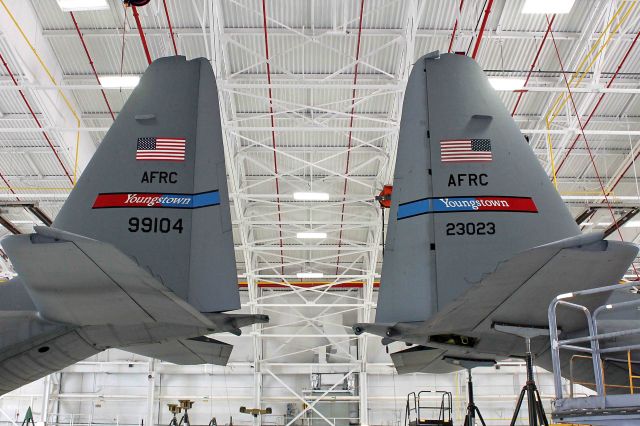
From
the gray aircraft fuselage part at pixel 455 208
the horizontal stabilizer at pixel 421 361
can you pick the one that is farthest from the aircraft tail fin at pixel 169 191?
the horizontal stabilizer at pixel 421 361

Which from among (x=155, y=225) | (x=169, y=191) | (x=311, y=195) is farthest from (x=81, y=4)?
(x=311, y=195)

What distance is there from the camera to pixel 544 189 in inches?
242

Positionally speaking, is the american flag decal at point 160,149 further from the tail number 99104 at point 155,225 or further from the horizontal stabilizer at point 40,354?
the horizontal stabilizer at point 40,354

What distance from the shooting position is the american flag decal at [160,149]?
6176 mm

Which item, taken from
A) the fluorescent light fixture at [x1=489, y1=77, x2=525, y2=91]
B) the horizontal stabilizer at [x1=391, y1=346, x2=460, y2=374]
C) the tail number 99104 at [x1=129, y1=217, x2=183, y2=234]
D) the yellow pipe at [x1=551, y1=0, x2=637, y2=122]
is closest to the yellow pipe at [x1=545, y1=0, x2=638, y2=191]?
the yellow pipe at [x1=551, y1=0, x2=637, y2=122]

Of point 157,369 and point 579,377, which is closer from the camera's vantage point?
point 579,377

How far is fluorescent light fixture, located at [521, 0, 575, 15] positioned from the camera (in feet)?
46.1

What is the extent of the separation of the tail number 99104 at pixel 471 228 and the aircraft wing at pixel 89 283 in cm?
264

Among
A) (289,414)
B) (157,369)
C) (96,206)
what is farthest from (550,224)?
(157,369)

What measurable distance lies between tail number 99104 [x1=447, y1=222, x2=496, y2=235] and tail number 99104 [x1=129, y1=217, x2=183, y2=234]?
2667 millimetres

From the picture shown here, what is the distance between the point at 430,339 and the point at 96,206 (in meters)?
3.43

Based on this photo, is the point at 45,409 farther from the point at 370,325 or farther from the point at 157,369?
the point at 370,325

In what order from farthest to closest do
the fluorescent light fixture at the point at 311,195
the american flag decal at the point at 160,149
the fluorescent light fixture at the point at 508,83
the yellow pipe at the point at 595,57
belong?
the fluorescent light fixture at the point at 311,195 → the fluorescent light fixture at the point at 508,83 → the yellow pipe at the point at 595,57 → the american flag decal at the point at 160,149

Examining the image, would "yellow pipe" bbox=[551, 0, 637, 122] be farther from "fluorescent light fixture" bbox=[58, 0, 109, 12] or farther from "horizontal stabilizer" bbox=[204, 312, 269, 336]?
"horizontal stabilizer" bbox=[204, 312, 269, 336]
